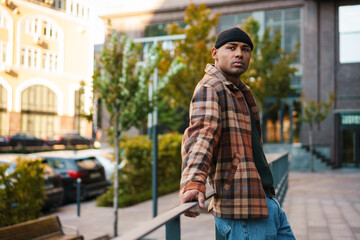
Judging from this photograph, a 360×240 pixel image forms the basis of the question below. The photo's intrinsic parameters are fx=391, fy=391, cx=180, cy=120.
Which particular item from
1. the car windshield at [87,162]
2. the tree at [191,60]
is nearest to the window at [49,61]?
the tree at [191,60]

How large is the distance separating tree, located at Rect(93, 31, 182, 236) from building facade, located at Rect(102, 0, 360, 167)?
17720 mm

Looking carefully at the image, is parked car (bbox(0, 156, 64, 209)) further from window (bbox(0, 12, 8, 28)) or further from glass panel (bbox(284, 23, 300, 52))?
glass panel (bbox(284, 23, 300, 52))

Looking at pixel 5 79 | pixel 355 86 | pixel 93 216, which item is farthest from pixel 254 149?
pixel 355 86

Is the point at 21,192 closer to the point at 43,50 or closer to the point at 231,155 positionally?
the point at 43,50

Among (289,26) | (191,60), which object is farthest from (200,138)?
(289,26)

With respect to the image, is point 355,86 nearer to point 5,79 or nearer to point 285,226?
point 5,79

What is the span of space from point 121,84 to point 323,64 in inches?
779

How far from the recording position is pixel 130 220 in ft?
30.8

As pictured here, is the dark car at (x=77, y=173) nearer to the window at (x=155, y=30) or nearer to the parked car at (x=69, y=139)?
the window at (x=155, y=30)

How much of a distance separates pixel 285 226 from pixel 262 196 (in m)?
0.30

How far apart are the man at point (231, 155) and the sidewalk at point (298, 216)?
2994mm

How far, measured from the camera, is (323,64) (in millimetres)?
24734

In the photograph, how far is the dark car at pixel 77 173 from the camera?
1175cm

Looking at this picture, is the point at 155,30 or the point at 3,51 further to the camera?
the point at 155,30
